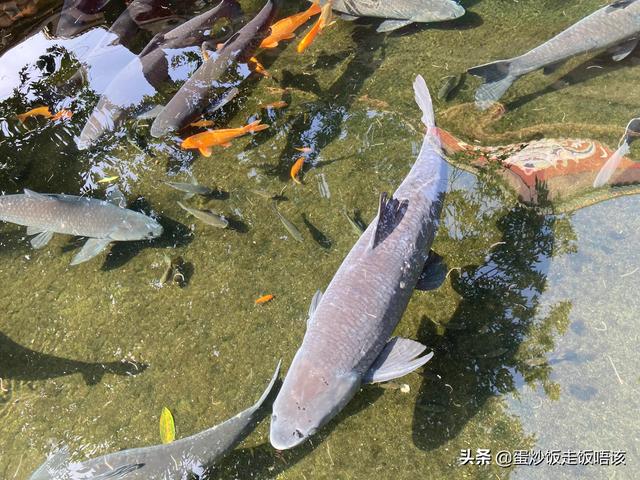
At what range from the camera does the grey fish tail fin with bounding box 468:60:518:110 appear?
161 inches

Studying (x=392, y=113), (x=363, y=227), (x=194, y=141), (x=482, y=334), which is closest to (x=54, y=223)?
(x=194, y=141)

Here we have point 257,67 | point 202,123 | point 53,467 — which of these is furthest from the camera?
point 257,67

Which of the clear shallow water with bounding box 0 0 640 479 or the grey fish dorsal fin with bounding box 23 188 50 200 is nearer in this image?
the clear shallow water with bounding box 0 0 640 479

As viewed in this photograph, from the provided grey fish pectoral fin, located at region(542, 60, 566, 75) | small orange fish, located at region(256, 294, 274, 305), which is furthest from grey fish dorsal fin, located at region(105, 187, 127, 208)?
grey fish pectoral fin, located at region(542, 60, 566, 75)

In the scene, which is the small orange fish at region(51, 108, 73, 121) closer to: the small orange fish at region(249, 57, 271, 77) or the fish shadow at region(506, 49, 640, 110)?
the small orange fish at region(249, 57, 271, 77)

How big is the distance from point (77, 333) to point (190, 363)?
0.94 metres

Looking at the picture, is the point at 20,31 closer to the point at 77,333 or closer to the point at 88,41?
A: the point at 88,41

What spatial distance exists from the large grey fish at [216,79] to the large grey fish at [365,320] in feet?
7.75

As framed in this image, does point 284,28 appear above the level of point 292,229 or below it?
above

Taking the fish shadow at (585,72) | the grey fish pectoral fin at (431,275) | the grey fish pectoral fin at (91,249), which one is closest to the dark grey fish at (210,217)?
the grey fish pectoral fin at (91,249)

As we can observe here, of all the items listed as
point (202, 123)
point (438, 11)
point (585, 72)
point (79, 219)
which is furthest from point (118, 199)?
point (585, 72)

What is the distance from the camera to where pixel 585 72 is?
4301 millimetres

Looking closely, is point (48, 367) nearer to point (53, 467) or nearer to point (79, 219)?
point (53, 467)

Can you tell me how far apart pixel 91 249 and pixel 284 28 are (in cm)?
299
